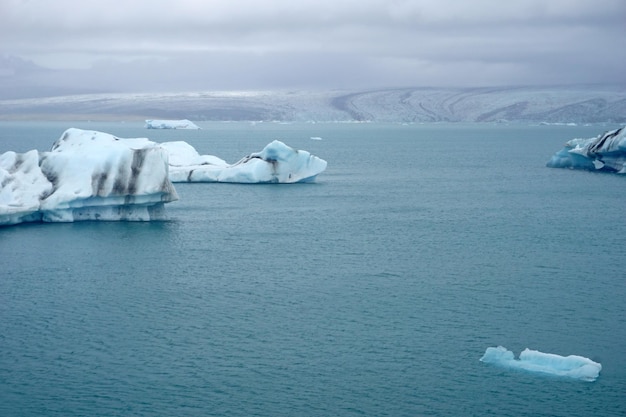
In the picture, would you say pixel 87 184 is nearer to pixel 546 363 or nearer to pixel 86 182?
pixel 86 182

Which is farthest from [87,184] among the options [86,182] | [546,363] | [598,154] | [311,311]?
[598,154]

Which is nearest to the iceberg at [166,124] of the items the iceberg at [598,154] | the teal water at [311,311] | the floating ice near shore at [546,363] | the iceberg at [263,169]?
the iceberg at [598,154]

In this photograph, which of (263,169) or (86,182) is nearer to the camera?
(86,182)

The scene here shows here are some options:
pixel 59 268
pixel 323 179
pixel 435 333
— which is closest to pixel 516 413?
pixel 435 333

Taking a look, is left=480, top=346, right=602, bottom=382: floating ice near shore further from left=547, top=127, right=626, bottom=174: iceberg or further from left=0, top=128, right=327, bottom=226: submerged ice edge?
left=547, top=127, right=626, bottom=174: iceberg

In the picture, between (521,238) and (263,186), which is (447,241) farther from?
(263,186)

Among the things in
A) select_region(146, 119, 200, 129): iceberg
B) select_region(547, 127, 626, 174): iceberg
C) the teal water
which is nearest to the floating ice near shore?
the teal water
